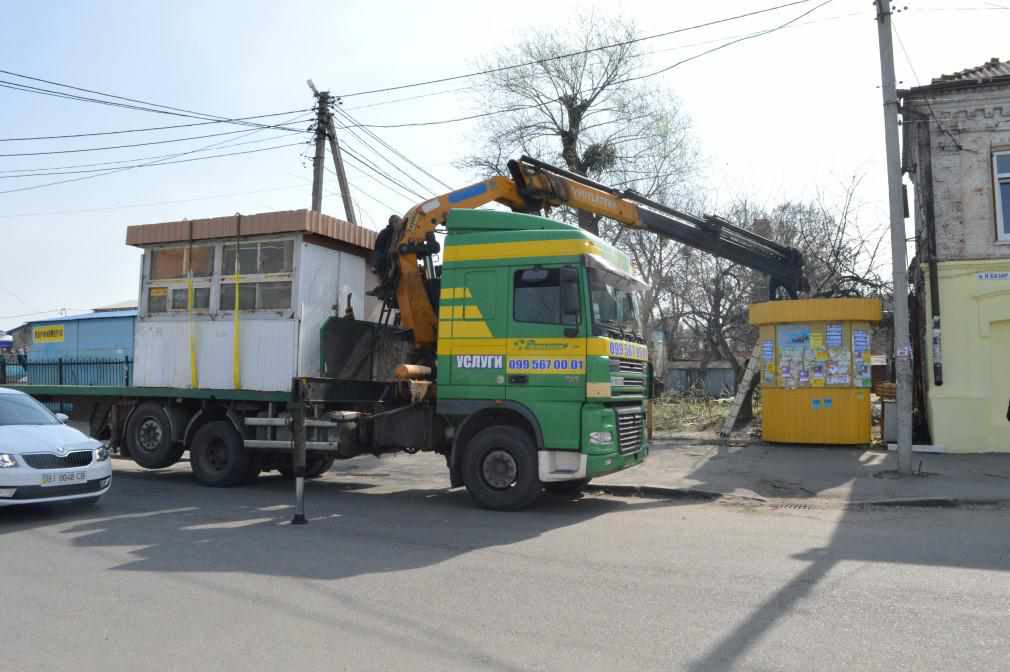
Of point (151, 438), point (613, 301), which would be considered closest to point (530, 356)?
point (613, 301)

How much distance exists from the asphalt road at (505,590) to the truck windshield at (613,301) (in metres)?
2.40

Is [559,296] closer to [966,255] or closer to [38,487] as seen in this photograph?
[38,487]

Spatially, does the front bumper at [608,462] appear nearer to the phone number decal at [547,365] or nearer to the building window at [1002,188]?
the phone number decal at [547,365]

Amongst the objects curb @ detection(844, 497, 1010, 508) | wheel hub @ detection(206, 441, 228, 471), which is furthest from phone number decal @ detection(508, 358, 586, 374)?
wheel hub @ detection(206, 441, 228, 471)

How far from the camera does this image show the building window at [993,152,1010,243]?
14773 mm

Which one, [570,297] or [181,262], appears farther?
[181,262]

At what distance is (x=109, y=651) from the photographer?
15.9 ft

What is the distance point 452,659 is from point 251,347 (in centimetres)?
798

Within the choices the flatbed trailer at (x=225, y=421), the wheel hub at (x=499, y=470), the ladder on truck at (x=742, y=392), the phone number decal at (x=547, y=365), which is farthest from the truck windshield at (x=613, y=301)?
the ladder on truck at (x=742, y=392)

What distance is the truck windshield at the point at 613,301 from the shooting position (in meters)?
9.76

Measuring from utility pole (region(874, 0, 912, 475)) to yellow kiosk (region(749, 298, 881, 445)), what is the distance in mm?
3121

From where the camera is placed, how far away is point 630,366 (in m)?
10.4

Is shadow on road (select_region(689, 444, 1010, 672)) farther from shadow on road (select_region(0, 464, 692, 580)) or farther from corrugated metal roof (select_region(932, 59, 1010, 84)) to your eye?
corrugated metal roof (select_region(932, 59, 1010, 84))

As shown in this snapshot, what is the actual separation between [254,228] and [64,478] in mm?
4340
